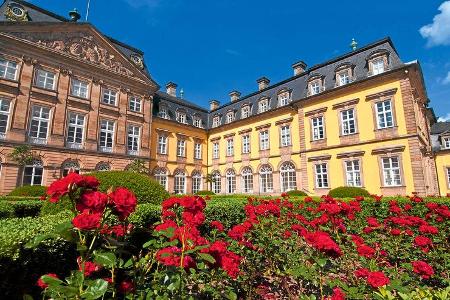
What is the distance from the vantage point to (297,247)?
475 cm

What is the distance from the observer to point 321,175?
19984 millimetres

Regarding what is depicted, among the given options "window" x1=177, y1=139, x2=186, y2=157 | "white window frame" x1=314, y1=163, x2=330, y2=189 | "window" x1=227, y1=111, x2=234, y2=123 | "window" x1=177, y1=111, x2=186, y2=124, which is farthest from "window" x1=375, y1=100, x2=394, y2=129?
"window" x1=177, y1=111, x2=186, y2=124

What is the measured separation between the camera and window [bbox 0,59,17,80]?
17656 millimetres

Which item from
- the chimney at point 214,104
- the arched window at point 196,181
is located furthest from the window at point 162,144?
the chimney at point 214,104

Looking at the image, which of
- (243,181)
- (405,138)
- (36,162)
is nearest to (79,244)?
(405,138)

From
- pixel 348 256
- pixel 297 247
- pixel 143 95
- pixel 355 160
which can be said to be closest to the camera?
pixel 348 256

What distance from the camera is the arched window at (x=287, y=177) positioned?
2208 centimetres

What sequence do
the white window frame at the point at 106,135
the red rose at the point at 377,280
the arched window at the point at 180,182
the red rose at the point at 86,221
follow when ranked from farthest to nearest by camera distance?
the arched window at the point at 180,182 → the white window frame at the point at 106,135 → the red rose at the point at 377,280 → the red rose at the point at 86,221

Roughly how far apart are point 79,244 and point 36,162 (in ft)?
69.0

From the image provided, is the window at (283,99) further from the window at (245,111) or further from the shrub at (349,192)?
the shrub at (349,192)

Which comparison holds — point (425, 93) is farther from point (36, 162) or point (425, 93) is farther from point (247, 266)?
point (36, 162)

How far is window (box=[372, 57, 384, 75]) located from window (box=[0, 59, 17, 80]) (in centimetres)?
2606

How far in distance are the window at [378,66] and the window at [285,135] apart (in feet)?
26.4

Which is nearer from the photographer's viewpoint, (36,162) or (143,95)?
(36,162)
